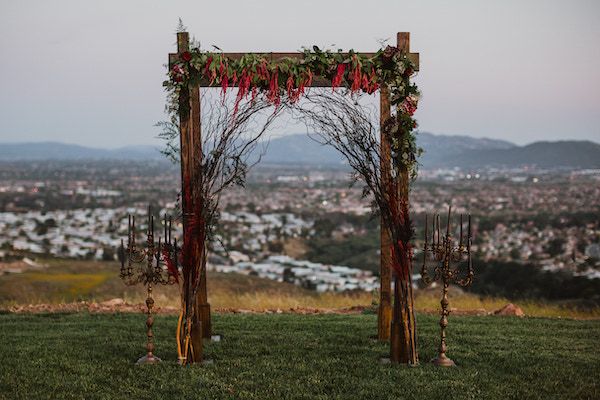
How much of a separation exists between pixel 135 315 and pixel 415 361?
526 centimetres

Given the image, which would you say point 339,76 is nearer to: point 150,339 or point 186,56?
point 186,56

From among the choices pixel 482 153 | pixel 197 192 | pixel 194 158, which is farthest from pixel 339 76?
pixel 482 153

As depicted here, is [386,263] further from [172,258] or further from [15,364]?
[15,364]

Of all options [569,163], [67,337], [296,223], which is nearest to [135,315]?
[67,337]

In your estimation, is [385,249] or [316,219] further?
[316,219]

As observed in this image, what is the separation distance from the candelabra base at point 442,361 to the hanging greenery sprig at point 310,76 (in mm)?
2035

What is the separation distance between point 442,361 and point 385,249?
1.58 m

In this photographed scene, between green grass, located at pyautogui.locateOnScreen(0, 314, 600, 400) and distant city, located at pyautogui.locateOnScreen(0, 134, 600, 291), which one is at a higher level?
green grass, located at pyautogui.locateOnScreen(0, 314, 600, 400)

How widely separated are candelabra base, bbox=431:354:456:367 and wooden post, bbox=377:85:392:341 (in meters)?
1.02

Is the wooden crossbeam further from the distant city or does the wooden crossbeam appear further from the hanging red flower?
the distant city

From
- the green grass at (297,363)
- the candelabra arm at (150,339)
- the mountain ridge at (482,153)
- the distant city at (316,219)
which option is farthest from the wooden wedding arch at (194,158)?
the mountain ridge at (482,153)

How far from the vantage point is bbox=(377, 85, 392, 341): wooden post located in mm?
7609

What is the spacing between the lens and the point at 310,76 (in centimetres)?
782

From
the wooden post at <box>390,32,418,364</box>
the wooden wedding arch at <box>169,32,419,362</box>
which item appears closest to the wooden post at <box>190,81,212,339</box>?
the wooden wedding arch at <box>169,32,419,362</box>
